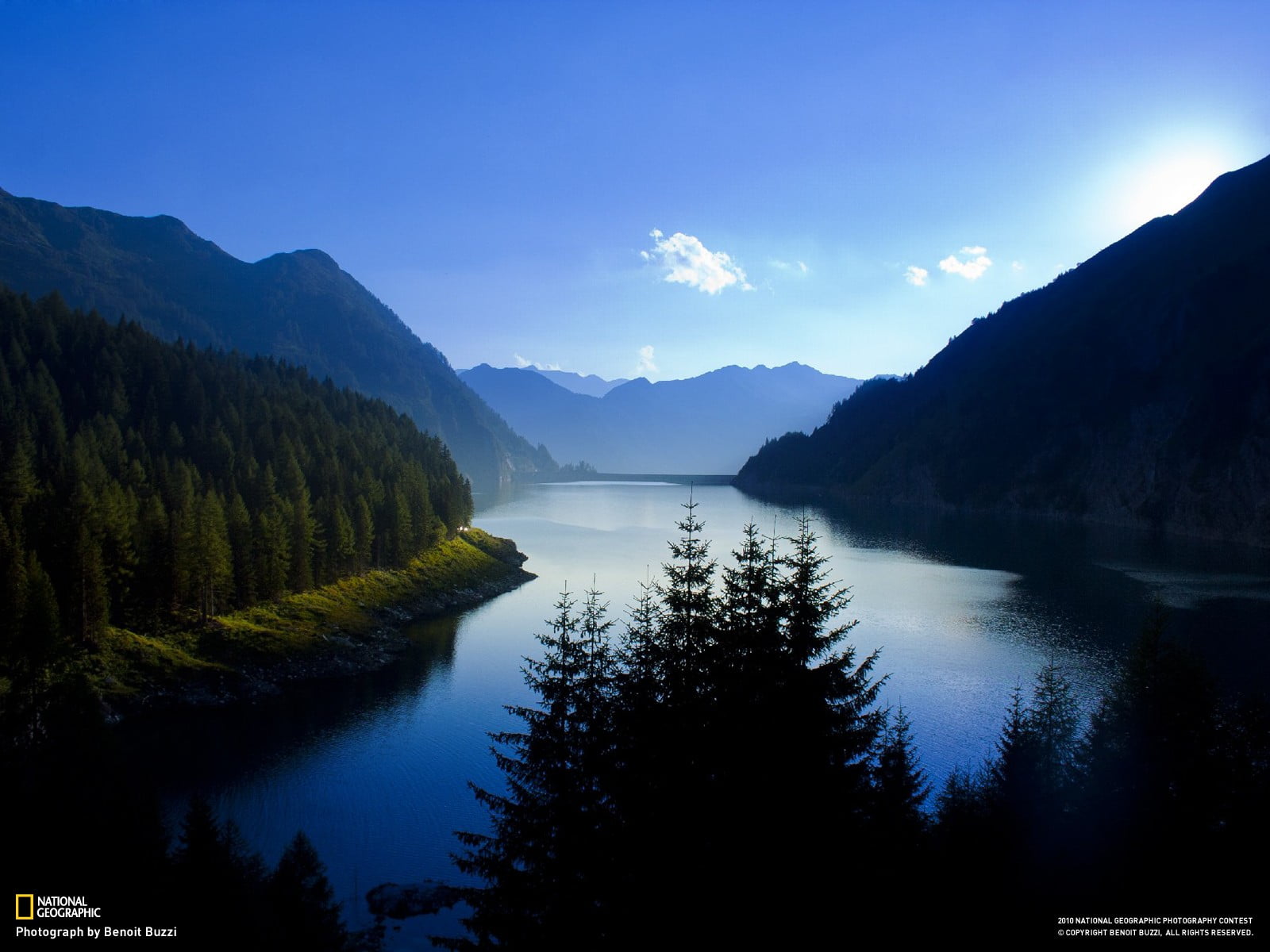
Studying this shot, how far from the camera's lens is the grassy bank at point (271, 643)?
1971 inches

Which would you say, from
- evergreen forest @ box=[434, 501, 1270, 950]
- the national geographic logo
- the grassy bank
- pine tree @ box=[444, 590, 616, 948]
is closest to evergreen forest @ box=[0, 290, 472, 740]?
the grassy bank

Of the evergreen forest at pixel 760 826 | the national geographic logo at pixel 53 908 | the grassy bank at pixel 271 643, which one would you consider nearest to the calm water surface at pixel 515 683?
the grassy bank at pixel 271 643

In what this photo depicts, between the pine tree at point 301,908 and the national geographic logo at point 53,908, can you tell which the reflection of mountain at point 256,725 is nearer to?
the national geographic logo at point 53,908

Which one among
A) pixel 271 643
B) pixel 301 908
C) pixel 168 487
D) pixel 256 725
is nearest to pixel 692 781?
pixel 301 908

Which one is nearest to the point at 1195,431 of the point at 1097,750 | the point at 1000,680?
the point at 1000,680

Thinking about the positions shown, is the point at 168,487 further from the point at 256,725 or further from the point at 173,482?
the point at 256,725

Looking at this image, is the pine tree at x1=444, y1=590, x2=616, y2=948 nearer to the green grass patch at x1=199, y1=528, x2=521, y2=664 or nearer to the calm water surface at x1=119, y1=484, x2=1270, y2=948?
the calm water surface at x1=119, y1=484, x2=1270, y2=948

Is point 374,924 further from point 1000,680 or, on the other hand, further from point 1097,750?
point 1000,680

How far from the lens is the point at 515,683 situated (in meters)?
57.3

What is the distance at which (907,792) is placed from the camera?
21.0m

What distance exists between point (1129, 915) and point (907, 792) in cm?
580

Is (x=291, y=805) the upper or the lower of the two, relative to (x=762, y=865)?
lower

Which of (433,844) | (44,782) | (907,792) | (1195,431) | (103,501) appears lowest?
(433,844)

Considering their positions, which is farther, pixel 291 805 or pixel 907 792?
pixel 291 805
